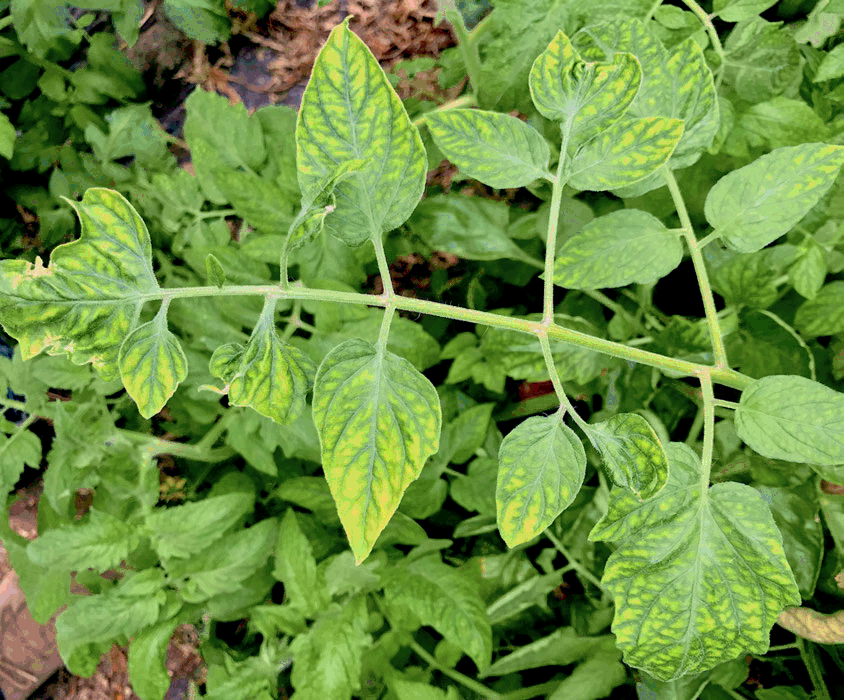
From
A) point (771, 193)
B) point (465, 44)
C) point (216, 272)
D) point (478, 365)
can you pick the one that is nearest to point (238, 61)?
point (465, 44)

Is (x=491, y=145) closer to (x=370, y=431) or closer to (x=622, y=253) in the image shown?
(x=622, y=253)

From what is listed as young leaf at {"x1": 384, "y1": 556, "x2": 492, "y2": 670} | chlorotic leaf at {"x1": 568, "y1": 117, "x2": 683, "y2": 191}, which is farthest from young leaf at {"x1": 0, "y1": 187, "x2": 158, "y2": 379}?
young leaf at {"x1": 384, "y1": 556, "x2": 492, "y2": 670}

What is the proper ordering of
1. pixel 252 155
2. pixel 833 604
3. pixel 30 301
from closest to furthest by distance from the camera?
pixel 30 301 → pixel 833 604 → pixel 252 155

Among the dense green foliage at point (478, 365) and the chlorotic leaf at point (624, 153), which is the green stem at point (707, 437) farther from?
the chlorotic leaf at point (624, 153)

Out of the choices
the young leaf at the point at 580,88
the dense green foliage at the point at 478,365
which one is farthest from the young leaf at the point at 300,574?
the young leaf at the point at 580,88

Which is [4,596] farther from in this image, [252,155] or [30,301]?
[30,301]

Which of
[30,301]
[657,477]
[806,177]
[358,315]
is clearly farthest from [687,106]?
[30,301]

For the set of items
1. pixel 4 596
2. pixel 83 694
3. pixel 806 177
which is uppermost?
pixel 806 177
